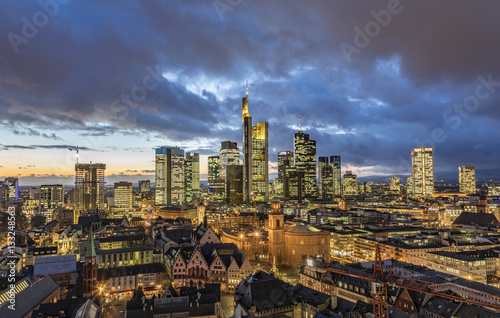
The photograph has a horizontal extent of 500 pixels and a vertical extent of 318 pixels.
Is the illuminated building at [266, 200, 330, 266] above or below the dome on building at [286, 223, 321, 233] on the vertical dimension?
below

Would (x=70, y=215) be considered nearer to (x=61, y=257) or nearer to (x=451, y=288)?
(x=61, y=257)

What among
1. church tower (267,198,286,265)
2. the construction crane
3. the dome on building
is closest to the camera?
the construction crane

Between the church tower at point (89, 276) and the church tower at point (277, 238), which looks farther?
the church tower at point (277, 238)

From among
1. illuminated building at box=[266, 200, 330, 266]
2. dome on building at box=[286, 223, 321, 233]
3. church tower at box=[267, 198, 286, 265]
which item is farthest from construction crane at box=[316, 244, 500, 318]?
church tower at box=[267, 198, 286, 265]

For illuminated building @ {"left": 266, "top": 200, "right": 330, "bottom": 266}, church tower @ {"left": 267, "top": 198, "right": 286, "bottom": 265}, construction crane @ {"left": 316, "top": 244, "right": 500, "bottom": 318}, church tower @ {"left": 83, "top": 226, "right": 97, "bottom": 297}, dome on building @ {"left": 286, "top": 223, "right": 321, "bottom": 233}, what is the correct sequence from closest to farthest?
construction crane @ {"left": 316, "top": 244, "right": 500, "bottom": 318}, church tower @ {"left": 83, "top": 226, "right": 97, "bottom": 297}, illuminated building @ {"left": 266, "top": 200, "right": 330, "bottom": 266}, church tower @ {"left": 267, "top": 198, "right": 286, "bottom": 265}, dome on building @ {"left": 286, "top": 223, "right": 321, "bottom": 233}

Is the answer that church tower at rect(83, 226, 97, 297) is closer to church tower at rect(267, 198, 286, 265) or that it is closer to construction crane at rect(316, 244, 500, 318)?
construction crane at rect(316, 244, 500, 318)

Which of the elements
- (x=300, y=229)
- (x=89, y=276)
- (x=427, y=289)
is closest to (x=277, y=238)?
(x=300, y=229)

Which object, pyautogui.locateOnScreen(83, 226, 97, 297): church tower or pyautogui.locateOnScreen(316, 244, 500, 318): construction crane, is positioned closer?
pyautogui.locateOnScreen(316, 244, 500, 318): construction crane

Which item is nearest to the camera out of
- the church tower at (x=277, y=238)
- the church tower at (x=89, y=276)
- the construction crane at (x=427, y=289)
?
the construction crane at (x=427, y=289)

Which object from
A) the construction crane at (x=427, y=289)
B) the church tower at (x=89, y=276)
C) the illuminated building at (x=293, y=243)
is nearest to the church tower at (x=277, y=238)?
the illuminated building at (x=293, y=243)

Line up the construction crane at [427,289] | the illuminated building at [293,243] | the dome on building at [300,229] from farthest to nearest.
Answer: the dome on building at [300,229]
the illuminated building at [293,243]
the construction crane at [427,289]

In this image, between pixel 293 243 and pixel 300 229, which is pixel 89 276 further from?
pixel 300 229

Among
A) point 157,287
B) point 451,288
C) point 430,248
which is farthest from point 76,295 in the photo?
point 430,248

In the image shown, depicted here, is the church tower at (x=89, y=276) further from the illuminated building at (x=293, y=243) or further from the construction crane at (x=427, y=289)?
the illuminated building at (x=293, y=243)
